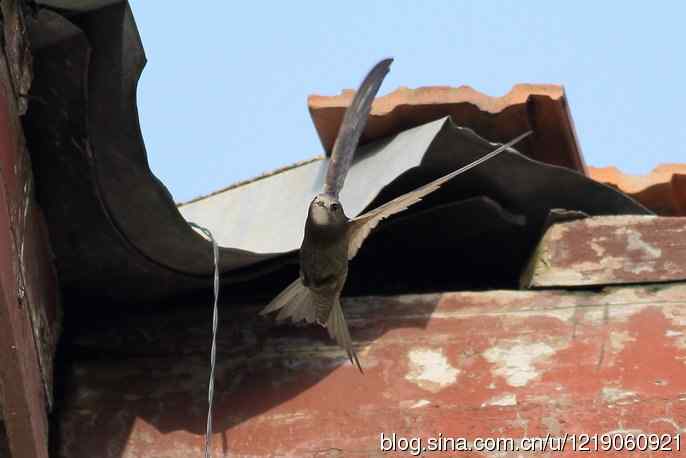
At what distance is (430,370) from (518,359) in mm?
205

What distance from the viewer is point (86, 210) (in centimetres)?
337

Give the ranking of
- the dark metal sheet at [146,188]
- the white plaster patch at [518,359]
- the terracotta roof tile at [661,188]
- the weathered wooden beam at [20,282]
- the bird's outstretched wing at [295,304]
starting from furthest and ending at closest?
the terracotta roof tile at [661,188]
the bird's outstretched wing at [295,304]
the white plaster patch at [518,359]
the dark metal sheet at [146,188]
the weathered wooden beam at [20,282]

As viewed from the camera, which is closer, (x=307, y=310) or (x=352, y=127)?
(x=307, y=310)

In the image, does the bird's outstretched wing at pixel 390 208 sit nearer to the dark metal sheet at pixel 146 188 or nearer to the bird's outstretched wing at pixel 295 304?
the dark metal sheet at pixel 146 188

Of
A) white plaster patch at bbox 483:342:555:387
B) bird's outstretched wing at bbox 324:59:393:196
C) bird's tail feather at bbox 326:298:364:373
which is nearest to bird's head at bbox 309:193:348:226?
bird's outstretched wing at bbox 324:59:393:196

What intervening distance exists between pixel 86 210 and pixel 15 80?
42cm

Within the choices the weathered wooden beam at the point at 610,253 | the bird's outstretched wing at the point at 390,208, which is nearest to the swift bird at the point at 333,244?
the bird's outstretched wing at the point at 390,208

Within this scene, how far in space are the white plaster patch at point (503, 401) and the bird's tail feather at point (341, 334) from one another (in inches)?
12.2

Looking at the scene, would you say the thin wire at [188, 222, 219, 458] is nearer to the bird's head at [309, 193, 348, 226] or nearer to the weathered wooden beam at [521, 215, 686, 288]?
the bird's head at [309, 193, 348, 226]

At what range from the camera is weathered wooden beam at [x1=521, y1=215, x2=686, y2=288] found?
368cm

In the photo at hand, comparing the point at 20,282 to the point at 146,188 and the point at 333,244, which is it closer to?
the point at 146,188

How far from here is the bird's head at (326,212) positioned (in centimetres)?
349

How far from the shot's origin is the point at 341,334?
352 centimetres

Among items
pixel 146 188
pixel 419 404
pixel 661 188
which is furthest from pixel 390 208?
pixel 661 188
